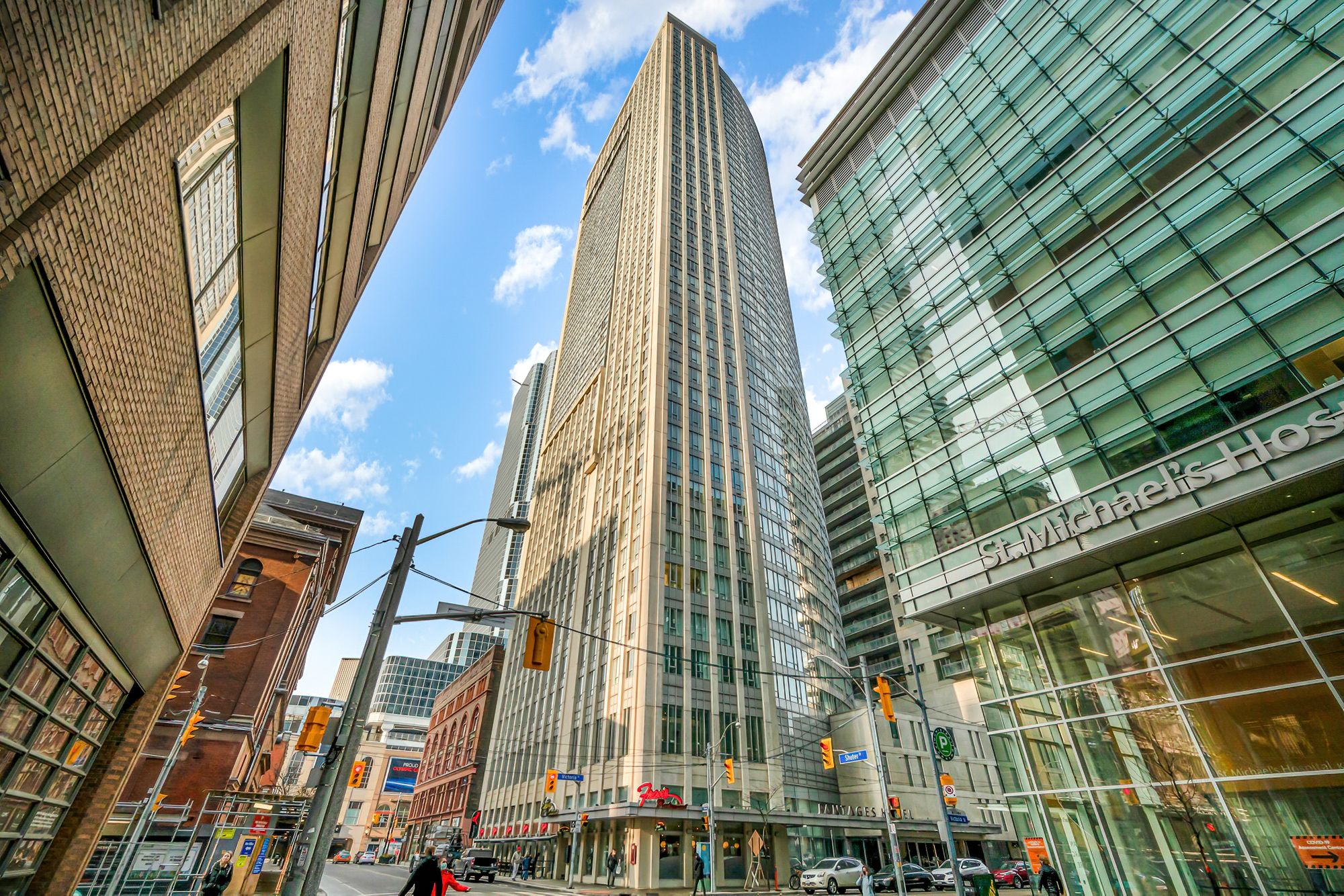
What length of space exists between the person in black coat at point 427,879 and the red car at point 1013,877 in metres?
37.3

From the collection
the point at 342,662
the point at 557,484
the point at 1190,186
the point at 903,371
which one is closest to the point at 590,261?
the point at 557,484

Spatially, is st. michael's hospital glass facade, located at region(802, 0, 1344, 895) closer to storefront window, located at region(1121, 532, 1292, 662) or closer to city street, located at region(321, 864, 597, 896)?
storefront window, located at region(1121, 532, 1292, 662)

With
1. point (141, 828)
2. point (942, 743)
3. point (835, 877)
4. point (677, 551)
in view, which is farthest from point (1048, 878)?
point (677, 551)

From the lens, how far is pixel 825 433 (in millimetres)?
98562

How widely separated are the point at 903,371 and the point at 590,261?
90181 mm

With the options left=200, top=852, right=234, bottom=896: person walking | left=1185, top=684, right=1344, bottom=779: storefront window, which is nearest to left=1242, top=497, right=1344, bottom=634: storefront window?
left=1185, top=684, right=1344, bottom=779: storefront window

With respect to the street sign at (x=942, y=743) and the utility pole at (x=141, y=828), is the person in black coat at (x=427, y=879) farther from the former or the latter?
the street sign at (x=942, y=743)

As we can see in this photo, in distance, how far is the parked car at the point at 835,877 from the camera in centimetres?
2995

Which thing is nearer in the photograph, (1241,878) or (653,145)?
(1241,878)

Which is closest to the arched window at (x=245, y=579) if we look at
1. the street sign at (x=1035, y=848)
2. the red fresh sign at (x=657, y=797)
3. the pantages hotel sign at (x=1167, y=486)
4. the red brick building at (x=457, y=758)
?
the red fresh sign at (x=657, y=797)

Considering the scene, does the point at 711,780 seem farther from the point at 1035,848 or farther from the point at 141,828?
the point at 141,828

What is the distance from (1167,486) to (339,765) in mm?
20483

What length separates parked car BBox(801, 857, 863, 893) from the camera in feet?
98.3

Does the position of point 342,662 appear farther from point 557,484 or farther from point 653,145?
point 653,145
